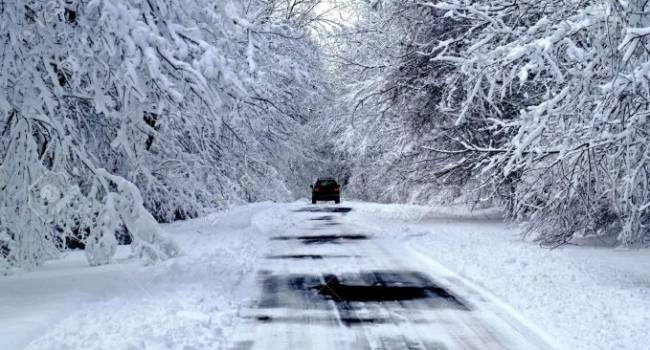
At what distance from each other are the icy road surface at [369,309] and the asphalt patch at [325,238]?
346 centimetres

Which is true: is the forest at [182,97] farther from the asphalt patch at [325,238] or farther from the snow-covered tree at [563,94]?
the asphalt patch at [325,238]

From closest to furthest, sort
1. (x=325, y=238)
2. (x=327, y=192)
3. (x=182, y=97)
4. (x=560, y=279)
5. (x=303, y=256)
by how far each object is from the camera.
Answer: (x=182, y=97) < (x=560, y=279) < (x=303, y=256) < (x=325, y=238) < (x=327, y=192)

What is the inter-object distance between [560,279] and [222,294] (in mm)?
5200

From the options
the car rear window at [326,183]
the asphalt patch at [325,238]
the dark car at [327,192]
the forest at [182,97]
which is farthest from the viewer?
the car rear window at [326,183]

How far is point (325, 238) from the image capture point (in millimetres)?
20172

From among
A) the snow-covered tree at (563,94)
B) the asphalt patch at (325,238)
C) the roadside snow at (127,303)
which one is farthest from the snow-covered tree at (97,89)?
the asphalt patch at (325,238)

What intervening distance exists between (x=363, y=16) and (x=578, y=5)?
18.7m

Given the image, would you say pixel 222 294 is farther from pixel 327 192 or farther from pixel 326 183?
pixel 326 183

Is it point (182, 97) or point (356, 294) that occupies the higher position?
point (182, 97)

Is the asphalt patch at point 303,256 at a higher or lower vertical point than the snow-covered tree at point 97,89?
lower

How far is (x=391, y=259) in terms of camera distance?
1505 cm

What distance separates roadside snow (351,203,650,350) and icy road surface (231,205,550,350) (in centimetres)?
41

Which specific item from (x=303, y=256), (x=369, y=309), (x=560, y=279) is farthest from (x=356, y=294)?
(x=303, y=256)

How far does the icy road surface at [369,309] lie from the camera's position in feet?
25.1
